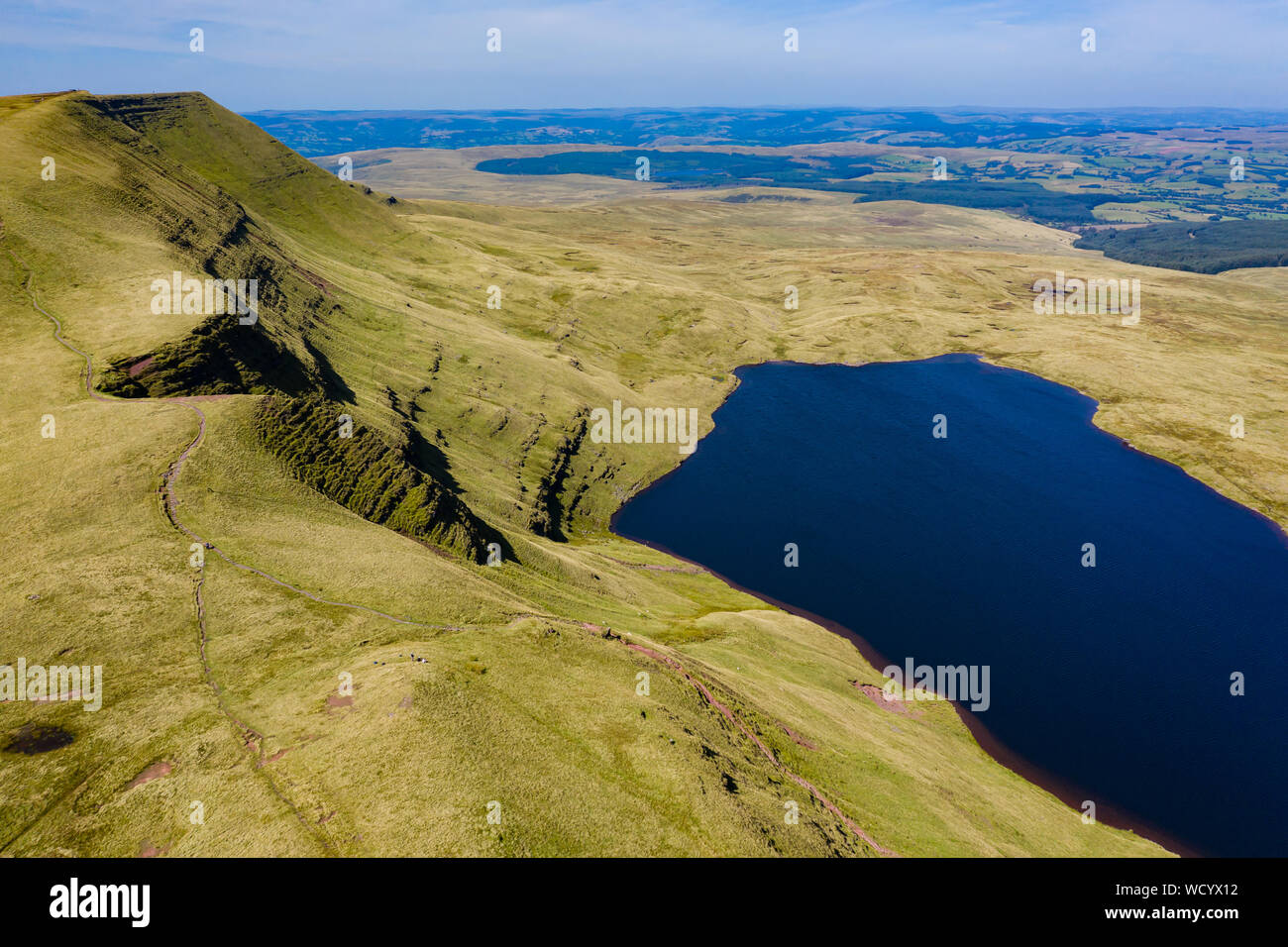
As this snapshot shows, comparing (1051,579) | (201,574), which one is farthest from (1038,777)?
(201,574)

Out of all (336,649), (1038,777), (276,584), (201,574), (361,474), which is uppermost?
(361,474)

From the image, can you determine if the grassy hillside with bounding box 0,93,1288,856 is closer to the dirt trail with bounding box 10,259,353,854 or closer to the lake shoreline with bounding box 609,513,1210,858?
the dirt trail with bounding box 10,259,353,854

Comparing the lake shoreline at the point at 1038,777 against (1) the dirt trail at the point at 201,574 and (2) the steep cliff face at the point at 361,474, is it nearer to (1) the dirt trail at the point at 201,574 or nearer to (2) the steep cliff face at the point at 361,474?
(2) the steep cliff face at the point at 361,474

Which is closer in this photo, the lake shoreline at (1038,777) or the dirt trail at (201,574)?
the dirt trail at (201,574)

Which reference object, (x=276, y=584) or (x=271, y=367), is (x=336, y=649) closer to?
(x=276, y=584)

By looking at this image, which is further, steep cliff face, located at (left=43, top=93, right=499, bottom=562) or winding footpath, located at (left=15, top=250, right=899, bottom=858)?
steep cliff face, located at (left=43, top=93, right=499, bottom=562)

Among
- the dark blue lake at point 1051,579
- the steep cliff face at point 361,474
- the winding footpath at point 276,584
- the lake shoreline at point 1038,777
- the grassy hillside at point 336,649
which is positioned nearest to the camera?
the grassy hillside at point 336,649

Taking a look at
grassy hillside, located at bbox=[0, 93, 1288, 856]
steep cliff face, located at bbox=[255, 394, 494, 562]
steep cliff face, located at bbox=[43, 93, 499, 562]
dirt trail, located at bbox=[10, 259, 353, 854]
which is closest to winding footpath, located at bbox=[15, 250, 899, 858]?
dirt trail, located at bbox=[10, 259, 353, 854]

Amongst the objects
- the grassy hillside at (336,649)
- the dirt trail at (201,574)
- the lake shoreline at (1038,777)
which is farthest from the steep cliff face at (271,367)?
the lake shoreline at (1038,777)
